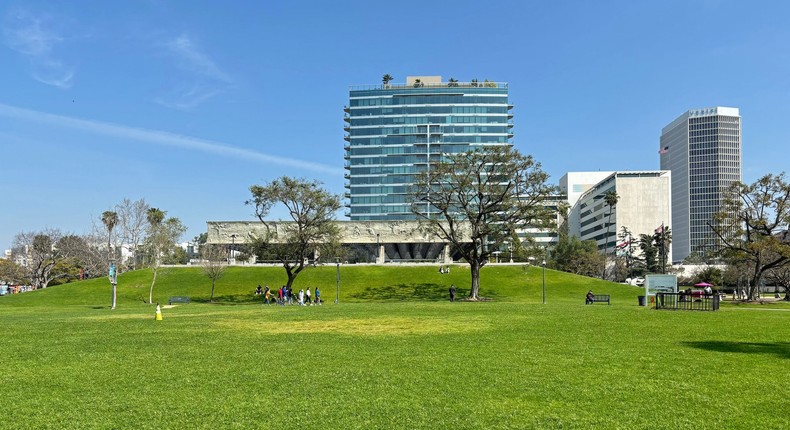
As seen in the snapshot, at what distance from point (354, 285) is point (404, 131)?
98.1 meters

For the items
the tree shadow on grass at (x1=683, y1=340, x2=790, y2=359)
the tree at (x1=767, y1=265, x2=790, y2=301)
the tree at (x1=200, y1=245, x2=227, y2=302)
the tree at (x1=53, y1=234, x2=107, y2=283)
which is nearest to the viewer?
the tree shadow on grass at (x1=683, y1=340, x2=790, y2=359)

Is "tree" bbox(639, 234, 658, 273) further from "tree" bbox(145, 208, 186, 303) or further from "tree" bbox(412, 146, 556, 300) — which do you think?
"tree" bbox(145, 208, 186, 303)

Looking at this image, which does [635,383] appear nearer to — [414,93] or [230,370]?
[230,370]

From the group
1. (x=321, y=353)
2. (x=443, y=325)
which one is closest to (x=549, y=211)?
(x=443, y=325)

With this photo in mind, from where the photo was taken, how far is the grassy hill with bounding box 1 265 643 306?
6375 centimetres

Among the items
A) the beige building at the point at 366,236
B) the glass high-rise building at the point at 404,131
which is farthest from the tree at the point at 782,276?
the glass high-rise building at the point at 404,131

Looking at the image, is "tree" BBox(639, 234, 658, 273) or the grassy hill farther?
"tree" BBox(639, 234, 658, 273)

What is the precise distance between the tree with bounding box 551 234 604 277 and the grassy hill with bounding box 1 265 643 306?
31.3 meters

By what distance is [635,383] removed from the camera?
39.7 feet

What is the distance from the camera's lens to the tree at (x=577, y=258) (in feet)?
349

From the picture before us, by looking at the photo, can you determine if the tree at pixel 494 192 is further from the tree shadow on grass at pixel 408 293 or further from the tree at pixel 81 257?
the tree at pixel 81 257

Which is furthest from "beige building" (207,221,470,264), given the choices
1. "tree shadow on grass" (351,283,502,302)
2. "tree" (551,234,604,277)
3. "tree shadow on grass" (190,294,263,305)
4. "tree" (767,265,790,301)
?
"tree" (767,265,790,301)

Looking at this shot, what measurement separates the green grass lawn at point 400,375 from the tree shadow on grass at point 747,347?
0.07 metres

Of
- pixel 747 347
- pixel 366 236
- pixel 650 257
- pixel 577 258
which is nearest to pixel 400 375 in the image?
pixel 747 347
